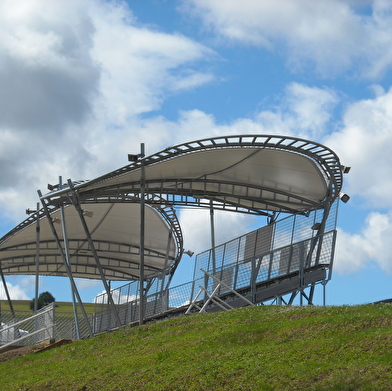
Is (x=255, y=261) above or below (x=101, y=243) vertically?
below

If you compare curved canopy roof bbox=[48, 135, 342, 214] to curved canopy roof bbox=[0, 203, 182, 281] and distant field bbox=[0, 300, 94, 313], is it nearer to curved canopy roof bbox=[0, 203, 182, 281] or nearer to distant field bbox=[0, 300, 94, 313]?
curved canopy roof bbox=[0, 203, 182, 281]

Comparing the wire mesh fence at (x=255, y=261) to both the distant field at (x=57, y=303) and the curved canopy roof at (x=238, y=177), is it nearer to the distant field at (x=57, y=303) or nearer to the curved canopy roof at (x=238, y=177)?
the curved canopy roof at (x=238, y=177)

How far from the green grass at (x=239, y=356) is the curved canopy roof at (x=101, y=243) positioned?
611 inches

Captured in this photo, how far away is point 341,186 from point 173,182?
7.28 m

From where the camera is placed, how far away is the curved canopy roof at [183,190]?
24078 millimetres

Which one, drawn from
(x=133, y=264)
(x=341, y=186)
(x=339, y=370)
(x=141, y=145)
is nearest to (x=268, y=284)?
Answer: (x=341, y=186)

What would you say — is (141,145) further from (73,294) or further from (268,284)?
(73,294)

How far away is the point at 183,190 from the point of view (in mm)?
29031

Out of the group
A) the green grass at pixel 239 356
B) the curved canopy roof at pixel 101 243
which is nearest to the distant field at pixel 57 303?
the curved canopy roof at pixel 101 243

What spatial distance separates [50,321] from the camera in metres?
25.6

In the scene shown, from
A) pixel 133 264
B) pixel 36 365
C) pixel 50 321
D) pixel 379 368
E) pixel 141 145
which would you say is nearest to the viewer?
pixel 379 368

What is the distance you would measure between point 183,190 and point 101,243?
1315 centimetres

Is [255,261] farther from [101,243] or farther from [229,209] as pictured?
[101,243]

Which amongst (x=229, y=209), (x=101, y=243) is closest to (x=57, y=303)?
Result: (x=101, y=243)
